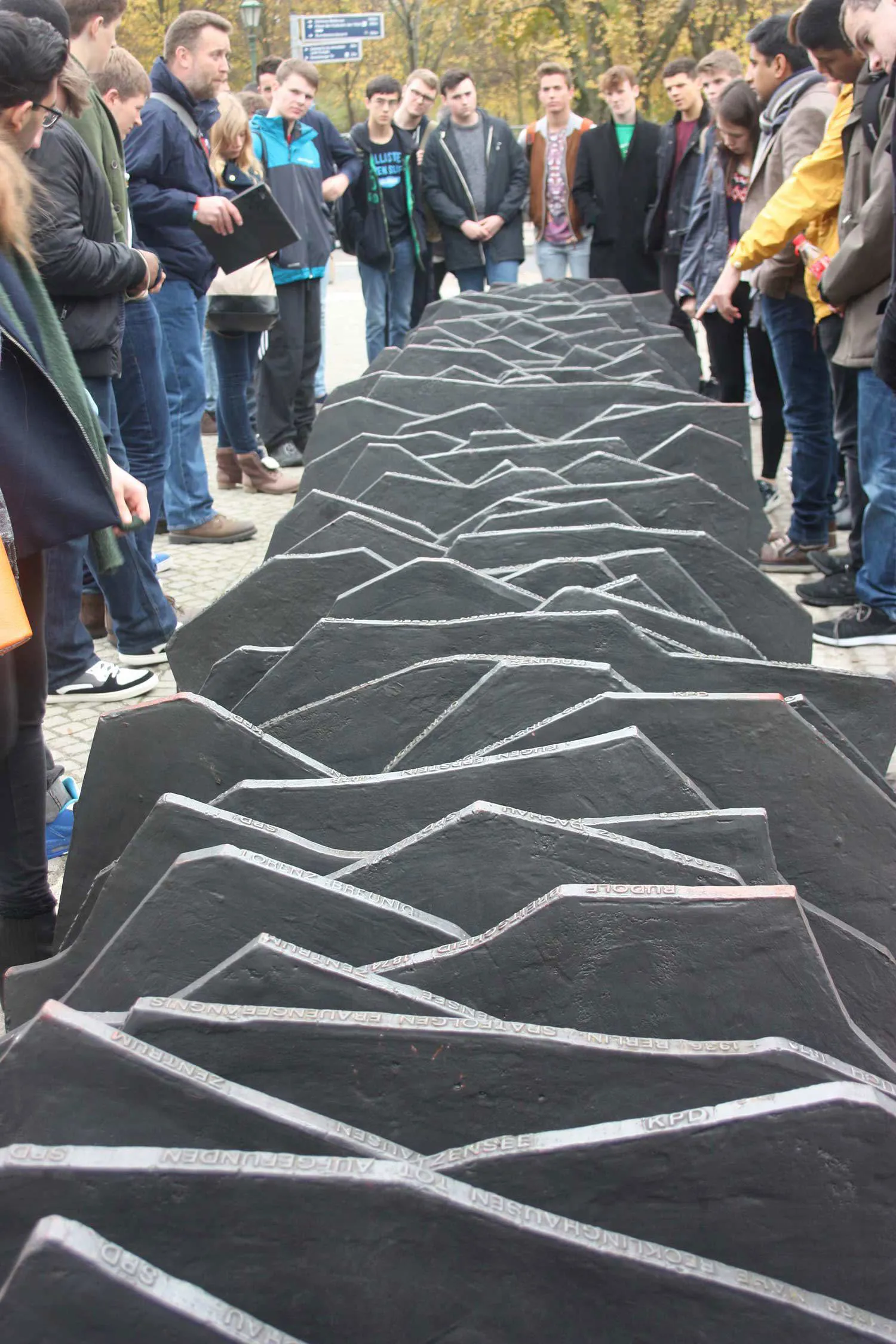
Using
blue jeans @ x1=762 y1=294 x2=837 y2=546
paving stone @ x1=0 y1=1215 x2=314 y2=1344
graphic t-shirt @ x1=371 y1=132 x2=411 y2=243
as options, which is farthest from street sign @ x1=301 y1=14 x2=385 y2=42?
paving stone @ x1=0 y1=1215 x2=314 y2=1344

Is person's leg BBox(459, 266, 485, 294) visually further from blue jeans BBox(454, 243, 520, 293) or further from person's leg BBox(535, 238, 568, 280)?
person's leg BBox(535, 238, 568, 280)

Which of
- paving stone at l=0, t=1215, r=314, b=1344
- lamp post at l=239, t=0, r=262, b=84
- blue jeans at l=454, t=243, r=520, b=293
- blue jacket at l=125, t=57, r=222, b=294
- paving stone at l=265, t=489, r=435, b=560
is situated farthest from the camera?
lamp post at l=239, t=0, r=262, b=84

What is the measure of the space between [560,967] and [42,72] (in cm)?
211

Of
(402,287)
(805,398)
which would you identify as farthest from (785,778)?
(402,287)

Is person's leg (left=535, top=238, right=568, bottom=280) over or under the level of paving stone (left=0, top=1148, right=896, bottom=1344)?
over

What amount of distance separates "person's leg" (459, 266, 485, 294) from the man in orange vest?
679 mm

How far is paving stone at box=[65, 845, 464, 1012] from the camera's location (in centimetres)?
131

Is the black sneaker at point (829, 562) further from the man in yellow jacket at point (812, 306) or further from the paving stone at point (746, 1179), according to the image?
the paving stone at point (746, 1179)

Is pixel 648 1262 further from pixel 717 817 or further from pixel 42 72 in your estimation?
pixel 42 72

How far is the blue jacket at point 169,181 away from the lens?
17.5ft

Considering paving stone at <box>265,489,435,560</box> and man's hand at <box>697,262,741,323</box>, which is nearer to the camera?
paving stone at <box>265,489,435,560</box>

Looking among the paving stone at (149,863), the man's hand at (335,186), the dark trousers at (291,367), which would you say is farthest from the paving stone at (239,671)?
the man's hand at (335,186)

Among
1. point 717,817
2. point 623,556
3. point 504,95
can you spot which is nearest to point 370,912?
point 717,817

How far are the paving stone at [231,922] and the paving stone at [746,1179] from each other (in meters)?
0.31
